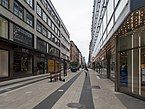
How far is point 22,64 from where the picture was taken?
36.6m

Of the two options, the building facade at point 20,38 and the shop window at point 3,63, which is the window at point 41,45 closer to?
the building facade at point 20,38

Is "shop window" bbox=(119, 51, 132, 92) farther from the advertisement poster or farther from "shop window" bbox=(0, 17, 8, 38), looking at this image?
"shop window" bbox=(0, 17, 8, 38)

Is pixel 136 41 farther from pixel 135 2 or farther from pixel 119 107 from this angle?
pixel 119 107

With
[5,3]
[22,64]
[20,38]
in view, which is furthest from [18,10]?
[22,64]

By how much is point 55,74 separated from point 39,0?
22.8 meters

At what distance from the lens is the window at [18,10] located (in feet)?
108

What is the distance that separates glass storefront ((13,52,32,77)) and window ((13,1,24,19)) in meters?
5.27

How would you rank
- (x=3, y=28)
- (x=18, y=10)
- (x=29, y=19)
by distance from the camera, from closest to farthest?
(x=3, y=28), (x=18, y=10), (x=29, y=19)

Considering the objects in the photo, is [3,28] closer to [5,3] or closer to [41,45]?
[5,3]

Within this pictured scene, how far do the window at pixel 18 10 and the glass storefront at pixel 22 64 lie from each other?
527 centimetres

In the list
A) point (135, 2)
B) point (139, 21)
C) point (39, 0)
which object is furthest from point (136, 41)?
point (39, 0)

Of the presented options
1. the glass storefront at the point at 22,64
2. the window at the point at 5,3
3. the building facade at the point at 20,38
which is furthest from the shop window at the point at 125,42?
the glass storefront at the point at 22,64

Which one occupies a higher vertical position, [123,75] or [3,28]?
[3,28]

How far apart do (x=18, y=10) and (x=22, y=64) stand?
7725mm
